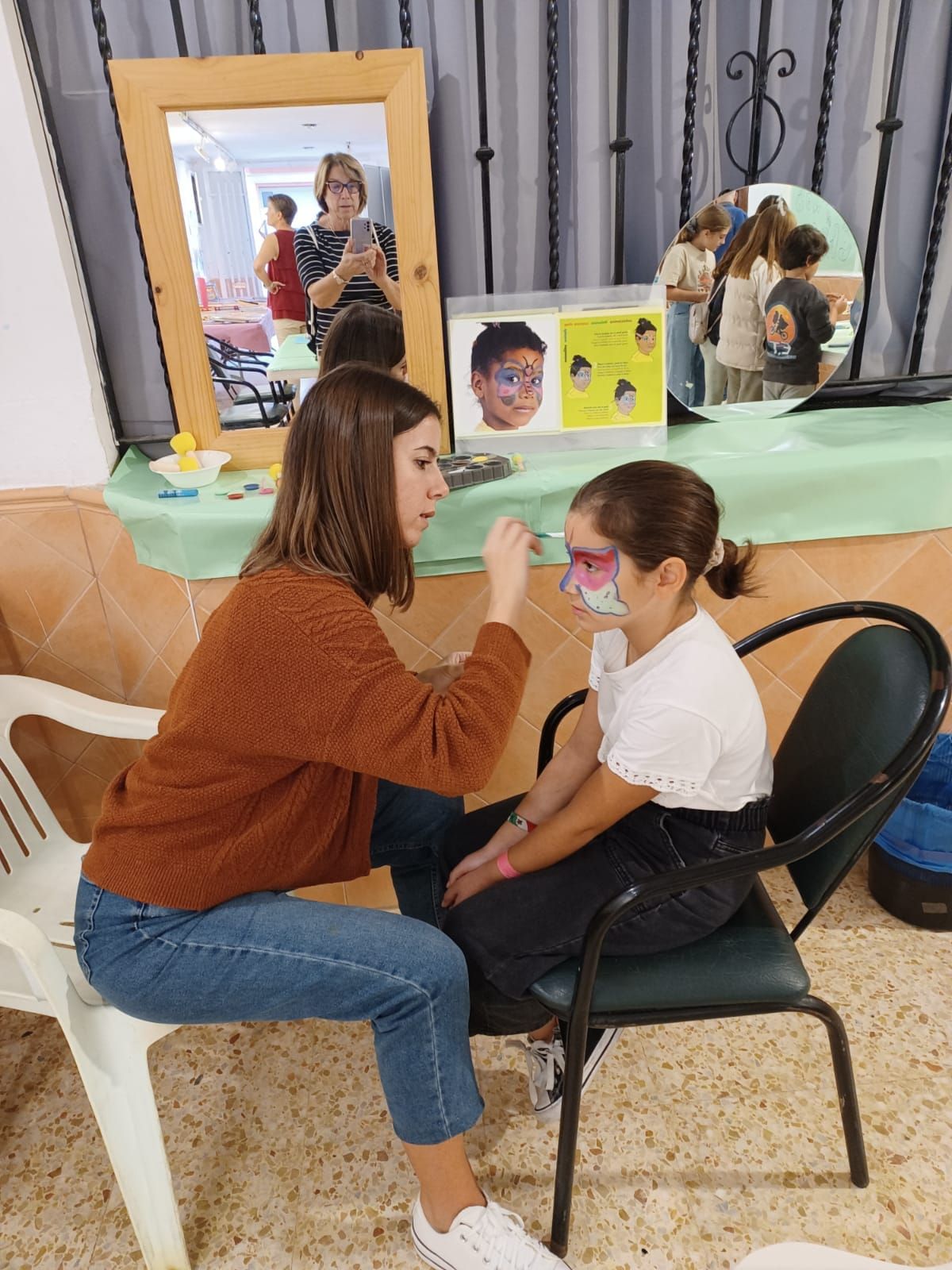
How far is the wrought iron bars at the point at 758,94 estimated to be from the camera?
1.50 meters

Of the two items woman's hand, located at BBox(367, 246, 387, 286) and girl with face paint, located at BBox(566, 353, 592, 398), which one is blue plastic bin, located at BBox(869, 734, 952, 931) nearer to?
girl with face paint, located at BBox(566, 353, 592, 398)

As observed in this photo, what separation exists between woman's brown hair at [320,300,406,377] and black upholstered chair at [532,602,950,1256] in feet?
2.81

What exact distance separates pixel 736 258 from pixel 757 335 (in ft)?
0.48

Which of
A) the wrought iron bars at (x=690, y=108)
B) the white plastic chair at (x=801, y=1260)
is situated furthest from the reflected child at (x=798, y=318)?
the white plastic chair at (x=801, y=1260)

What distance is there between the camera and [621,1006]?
1.02 meters

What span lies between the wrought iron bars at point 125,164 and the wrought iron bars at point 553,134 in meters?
0.72

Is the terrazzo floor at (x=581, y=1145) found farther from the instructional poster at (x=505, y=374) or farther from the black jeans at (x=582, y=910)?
the instructional poster at (x=505, y=374)

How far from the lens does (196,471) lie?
1457 mm

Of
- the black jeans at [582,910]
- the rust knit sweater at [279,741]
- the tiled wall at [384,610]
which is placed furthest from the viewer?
the tiled wall at [384,610]

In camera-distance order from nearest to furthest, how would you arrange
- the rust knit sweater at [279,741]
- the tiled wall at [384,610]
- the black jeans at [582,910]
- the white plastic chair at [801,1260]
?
the white plastic chair at [801,1260]
the rust knit sweater at [279,741]
the black jeans at [582,910]
the tiled wall at [384,610]

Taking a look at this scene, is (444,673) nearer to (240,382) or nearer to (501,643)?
(501,643)

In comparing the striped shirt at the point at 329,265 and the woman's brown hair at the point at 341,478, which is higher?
the striped shirt at the point at 329,265

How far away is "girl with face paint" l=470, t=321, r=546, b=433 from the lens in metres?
1.52

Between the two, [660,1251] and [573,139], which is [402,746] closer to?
[660,1251]
